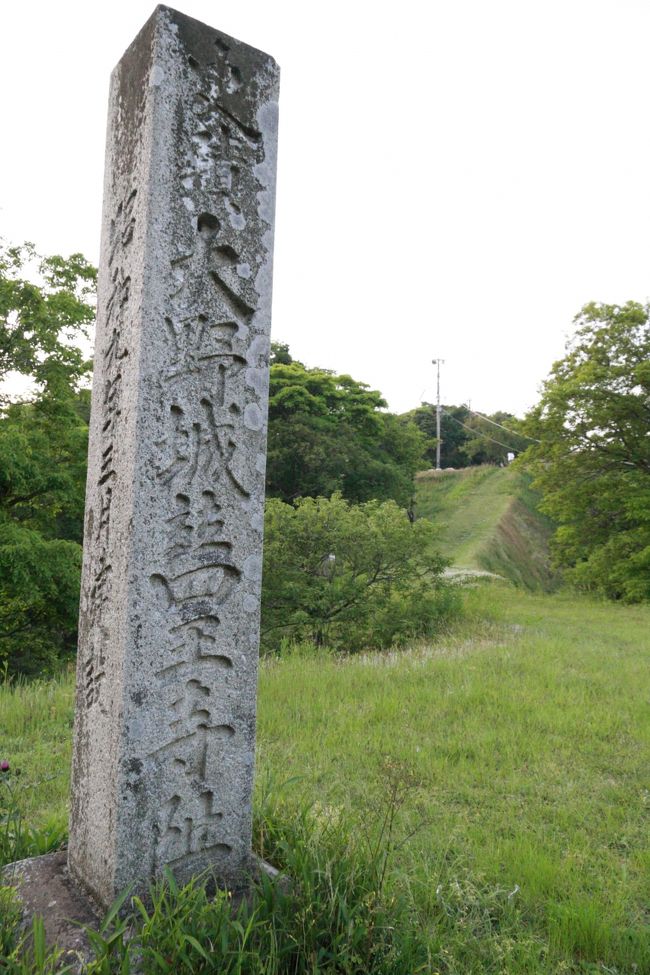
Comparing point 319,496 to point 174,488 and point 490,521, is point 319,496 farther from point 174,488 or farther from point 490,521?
point 490,521

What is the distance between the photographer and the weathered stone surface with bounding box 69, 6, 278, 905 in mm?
2449

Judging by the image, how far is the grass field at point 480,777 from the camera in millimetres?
2832

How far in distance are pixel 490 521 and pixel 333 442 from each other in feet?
28.1

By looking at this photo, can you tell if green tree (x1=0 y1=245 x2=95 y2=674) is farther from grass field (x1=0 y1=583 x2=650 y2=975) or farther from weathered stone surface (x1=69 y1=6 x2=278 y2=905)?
weathered stone surface (x1=69 y1=6 x2=278 y2=905)

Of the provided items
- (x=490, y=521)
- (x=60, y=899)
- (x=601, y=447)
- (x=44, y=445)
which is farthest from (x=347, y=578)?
(x=490, y=521)

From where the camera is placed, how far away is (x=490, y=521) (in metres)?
29.0

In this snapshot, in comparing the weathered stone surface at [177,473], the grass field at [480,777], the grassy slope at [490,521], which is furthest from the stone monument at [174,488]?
the grassy slope at [490,521]

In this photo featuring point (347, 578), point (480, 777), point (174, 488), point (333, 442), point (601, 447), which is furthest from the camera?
point (333, 442)

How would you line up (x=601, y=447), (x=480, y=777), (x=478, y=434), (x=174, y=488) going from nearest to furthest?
(x=174, y=488), (x=480, y=777), (x=601, y=447), (x=478, y=434)

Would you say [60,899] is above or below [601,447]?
below

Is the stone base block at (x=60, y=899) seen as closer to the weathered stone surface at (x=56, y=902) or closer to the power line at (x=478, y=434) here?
the weathered stone surface at (x=56, y=902)

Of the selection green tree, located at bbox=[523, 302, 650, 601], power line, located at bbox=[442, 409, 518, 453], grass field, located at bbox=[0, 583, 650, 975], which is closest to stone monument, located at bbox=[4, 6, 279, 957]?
grass field, located at bbox=[0, 583, 650, 975]

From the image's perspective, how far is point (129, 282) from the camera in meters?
2.59

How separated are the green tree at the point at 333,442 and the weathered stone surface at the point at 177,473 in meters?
19.1
